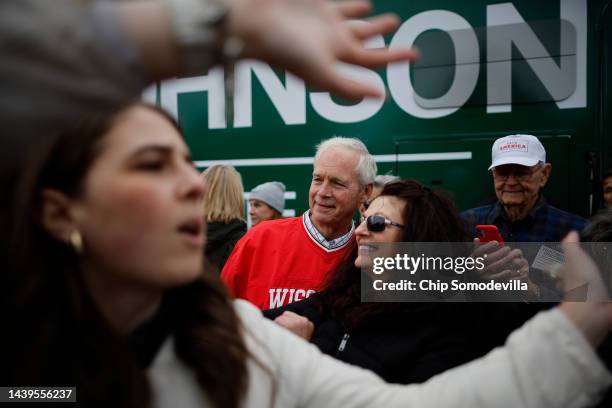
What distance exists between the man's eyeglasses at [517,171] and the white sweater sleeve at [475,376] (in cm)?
205

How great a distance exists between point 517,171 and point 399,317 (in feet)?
4.76

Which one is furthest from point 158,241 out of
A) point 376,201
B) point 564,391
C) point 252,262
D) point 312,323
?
point 252,262

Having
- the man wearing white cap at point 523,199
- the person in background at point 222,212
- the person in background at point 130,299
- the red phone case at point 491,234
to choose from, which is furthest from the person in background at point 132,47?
the person in background at point 222,212

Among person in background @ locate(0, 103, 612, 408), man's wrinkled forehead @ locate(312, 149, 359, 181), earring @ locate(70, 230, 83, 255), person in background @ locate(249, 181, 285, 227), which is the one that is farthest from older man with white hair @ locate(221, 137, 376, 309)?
earring @ locate(70, 230, 83, 255)

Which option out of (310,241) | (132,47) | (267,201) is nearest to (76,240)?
(132,47)

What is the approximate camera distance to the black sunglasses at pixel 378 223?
2.04 metres

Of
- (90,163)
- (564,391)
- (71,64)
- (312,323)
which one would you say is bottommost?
(312,323)

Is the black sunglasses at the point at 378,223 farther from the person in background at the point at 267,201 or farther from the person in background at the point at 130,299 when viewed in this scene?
the person in background at the point at 267,201

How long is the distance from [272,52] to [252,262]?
6.43 feet

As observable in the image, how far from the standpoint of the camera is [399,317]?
182 centimetres

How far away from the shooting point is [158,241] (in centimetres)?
90

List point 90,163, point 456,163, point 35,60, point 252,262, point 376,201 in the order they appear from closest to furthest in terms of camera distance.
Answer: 1. point 35,60
2. point 90,163
3. point 376,201
4. point 252,262
5. point 456,163

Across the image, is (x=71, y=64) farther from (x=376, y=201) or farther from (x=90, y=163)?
(x=376, y=201)

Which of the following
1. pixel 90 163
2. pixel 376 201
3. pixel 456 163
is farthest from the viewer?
pixel 456 163
